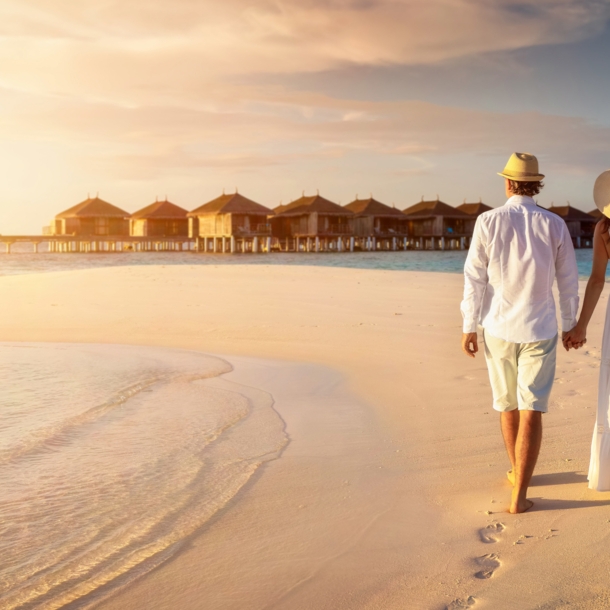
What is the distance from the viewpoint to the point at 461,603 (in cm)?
231

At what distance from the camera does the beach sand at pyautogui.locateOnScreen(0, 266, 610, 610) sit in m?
2.43

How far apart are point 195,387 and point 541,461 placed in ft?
9.86

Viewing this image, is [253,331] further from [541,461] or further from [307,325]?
[541,461]

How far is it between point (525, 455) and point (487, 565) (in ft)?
2.23

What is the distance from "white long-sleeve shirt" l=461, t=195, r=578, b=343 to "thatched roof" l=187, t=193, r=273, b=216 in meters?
51.2

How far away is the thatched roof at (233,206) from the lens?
177ft

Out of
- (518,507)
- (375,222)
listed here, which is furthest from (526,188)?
(375,222)

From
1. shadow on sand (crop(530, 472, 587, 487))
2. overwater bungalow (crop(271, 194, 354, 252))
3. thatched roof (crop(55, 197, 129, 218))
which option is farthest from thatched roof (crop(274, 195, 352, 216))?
shadow on sand (crop(530, 472, 587, 487))

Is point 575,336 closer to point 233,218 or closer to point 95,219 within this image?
point 233,218

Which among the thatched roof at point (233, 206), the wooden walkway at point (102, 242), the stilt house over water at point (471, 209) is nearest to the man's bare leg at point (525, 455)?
the thatched roof at point (233, 206)

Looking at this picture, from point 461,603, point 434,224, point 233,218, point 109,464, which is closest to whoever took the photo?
point 461,603

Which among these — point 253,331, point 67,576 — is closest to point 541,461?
point 67,576

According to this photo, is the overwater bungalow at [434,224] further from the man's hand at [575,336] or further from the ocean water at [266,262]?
the man's hand at [575,336]

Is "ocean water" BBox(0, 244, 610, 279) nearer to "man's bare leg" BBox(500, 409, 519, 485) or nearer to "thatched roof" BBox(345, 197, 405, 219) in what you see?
"thatched roof" BBox(345, 197, 405, 219)
